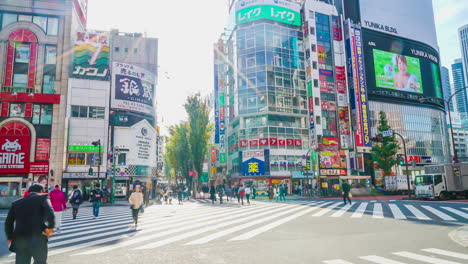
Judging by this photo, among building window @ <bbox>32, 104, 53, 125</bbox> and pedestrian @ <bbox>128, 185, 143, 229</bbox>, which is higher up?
building window @ <bbox>32, 104, 53, 125</bbox>

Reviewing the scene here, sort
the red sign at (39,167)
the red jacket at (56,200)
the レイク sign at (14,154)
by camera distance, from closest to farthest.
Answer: the red jacket at (56,200) < the レイク sign at (14,154) < the red sign at (39,167)

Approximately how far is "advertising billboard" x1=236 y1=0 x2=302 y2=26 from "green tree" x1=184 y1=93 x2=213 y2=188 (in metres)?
18.1

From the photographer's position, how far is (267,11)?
4462cm

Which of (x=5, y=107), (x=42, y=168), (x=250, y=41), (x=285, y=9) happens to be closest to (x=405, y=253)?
(x=42, y=168)

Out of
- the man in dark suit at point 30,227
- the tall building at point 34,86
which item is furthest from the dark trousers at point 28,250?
the tall building at point 34,86

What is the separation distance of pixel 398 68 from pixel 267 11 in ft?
109

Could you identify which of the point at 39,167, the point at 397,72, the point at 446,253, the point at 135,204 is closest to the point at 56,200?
the point at 135,204

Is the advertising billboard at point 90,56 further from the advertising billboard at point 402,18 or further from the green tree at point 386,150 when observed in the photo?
the advertising billboard at point 402,18

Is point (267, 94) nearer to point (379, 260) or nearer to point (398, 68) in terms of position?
point (398, 68)

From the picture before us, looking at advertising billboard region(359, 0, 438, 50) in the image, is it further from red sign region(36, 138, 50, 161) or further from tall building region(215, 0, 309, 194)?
red sign region(36, 138, 50, 161)

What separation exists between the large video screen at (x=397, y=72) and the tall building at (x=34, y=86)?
176 feet

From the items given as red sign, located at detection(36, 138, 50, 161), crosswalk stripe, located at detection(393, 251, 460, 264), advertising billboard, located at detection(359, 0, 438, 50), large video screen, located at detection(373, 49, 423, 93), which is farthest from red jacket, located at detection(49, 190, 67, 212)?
advertising billboard, located at detection(359, 0, 438, 50)

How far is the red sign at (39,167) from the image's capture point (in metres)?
27.7

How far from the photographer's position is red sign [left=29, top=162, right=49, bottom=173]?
90.8 feet
